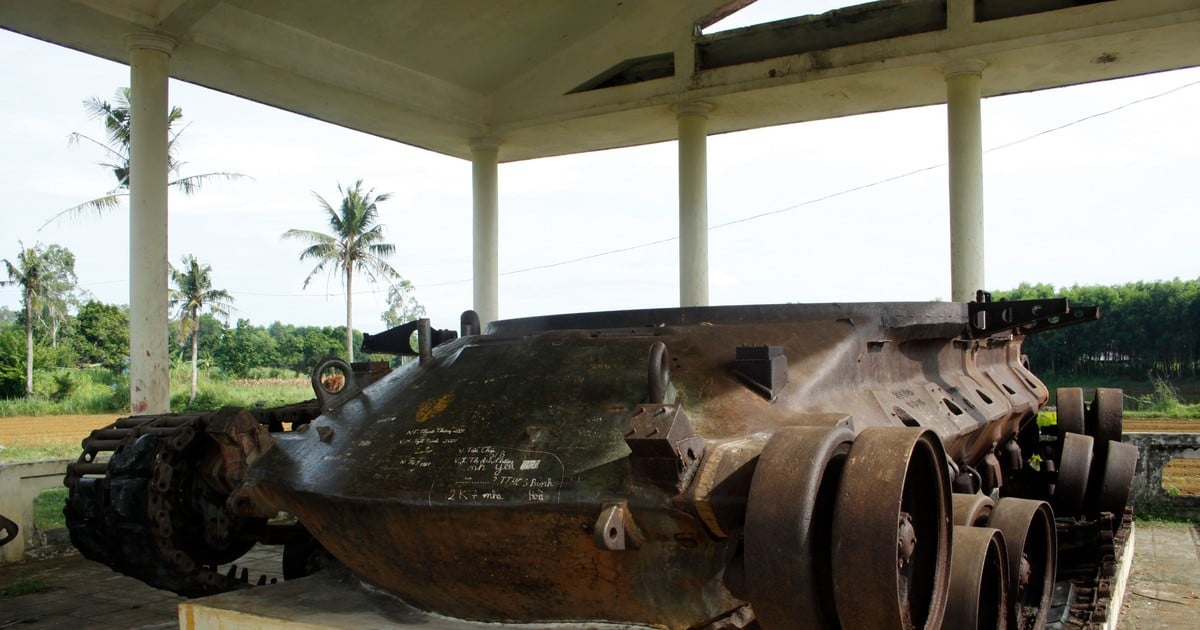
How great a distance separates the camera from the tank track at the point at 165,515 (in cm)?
500

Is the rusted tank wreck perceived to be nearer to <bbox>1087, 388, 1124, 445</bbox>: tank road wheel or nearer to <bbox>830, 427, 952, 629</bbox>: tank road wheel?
<bbox>830, 427, 952, 629</bbox>: tank road wheel

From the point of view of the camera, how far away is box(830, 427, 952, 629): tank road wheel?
3.10 meters

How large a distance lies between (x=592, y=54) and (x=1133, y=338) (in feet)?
75.6

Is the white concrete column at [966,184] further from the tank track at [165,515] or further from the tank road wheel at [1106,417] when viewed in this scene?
the tank track at [165,515]

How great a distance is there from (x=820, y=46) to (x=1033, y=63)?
2.68 m

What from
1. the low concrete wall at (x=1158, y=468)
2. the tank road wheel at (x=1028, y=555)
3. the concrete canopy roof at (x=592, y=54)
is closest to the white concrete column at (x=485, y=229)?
the concrete canopy roof at (x=592, y=54)

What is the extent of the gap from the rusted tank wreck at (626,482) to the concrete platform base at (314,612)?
71 millimetres

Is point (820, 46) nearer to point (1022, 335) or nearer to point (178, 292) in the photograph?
point (1022, 335)

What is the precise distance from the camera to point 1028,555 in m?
5.25

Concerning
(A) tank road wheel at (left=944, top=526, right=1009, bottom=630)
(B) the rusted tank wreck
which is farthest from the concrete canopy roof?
(A) tank road wheel at (left=944, top=526, right=1009, bottom=630)

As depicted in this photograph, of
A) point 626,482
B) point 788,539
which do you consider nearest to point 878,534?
point 788,539

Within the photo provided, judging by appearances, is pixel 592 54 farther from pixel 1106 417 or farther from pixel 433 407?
pixel 433 407

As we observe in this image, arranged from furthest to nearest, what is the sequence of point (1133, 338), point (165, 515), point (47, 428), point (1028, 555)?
point (1133, 338) < point (47, 428) < point (1028, 555) < point (165, 515)

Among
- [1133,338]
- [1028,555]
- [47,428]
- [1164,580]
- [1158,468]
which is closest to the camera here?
[1028,555]
